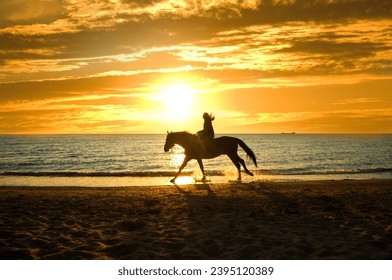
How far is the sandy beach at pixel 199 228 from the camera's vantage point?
621cm

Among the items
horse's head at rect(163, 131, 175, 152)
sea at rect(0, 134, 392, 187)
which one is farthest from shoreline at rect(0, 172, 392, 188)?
horse's head at rect(163, 131, 175, 152)

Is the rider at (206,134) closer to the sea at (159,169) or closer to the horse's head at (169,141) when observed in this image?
the horse's head at (169,141)

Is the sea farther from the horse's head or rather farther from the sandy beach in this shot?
the sandy beach

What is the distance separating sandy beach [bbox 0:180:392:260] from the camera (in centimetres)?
621

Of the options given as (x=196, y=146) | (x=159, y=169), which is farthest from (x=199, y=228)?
(x=159, y=169)

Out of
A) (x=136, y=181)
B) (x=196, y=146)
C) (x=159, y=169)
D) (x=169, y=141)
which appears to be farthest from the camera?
(x=159, y=169)

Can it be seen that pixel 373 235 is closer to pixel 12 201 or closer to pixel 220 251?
pixel 220 251

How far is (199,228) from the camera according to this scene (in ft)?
25.4

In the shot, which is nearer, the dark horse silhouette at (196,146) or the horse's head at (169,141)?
the horse's head at (169,141)

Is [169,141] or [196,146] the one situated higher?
[169,141]

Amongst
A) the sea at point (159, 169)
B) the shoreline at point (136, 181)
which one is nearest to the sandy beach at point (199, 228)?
the shoreline at point (136, 181)

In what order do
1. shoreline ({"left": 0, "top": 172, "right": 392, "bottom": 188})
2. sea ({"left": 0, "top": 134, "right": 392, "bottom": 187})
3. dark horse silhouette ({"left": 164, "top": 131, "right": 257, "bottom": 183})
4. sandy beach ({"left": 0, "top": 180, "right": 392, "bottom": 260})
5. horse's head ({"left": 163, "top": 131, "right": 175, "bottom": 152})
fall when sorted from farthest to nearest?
sea ({"left": 0, "top": 134, "right": 392, "bottom": 187}) → shoreline ({"left": 0, "top": 172, "right": 392, "bottom": 188}) → dark horse silhouette ({"left": 164, "top": 131, "right": 257, "bottom": 183}) → horse's head ({"left": 163, "top": 131, "right": 175, "bottom": 152}) → sandy beach ({"left": 0, "top": 180, "right": 392, "bottom": 260})

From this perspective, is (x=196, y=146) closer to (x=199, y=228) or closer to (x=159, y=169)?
(x=199, y=228)
